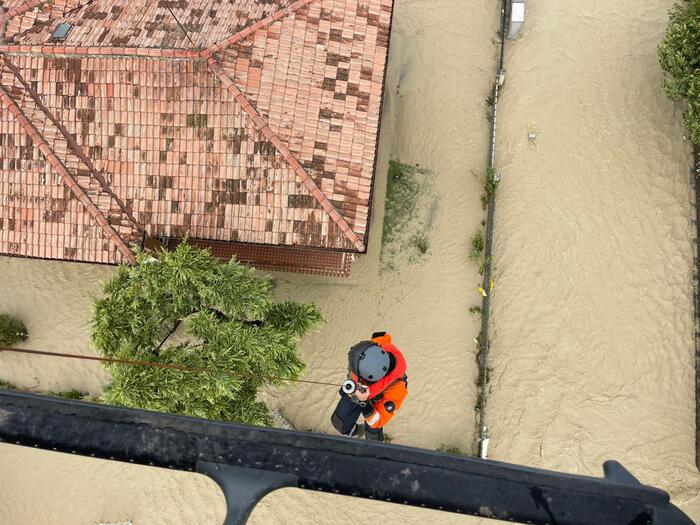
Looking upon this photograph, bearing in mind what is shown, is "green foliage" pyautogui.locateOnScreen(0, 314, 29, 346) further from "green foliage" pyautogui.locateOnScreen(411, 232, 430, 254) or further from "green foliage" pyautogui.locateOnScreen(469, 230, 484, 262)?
"green foliage" pyautogui.locateOnScreen(469, 230, 484, 262)

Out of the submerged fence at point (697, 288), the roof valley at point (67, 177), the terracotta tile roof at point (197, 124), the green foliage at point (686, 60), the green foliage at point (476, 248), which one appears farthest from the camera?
the green foliage at point (476, 248)

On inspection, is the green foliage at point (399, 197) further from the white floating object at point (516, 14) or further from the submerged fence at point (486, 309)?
the white floating object at point (516, 14)

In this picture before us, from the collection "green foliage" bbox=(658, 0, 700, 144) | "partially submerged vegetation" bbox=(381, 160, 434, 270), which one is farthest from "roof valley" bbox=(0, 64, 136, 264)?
"green foliage" bbox=(658, 0, 700, 144)

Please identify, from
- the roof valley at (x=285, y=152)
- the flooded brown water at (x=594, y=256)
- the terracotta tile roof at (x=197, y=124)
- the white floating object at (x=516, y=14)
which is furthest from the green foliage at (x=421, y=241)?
the white floating object at (x=516, y=14)

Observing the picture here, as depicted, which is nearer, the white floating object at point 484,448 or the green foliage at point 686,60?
the green foliage at point 686,60

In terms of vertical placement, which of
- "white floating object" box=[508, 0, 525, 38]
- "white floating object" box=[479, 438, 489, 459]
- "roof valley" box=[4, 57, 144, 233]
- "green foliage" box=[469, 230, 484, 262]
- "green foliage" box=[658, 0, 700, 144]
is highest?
"white floating object" box=[508, 0, 525, 38]

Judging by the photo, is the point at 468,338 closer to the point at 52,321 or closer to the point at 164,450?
the point at 164,450

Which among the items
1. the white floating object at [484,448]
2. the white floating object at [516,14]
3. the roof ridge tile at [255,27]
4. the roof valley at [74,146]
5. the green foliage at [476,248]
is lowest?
the white floating object at [484,448]
